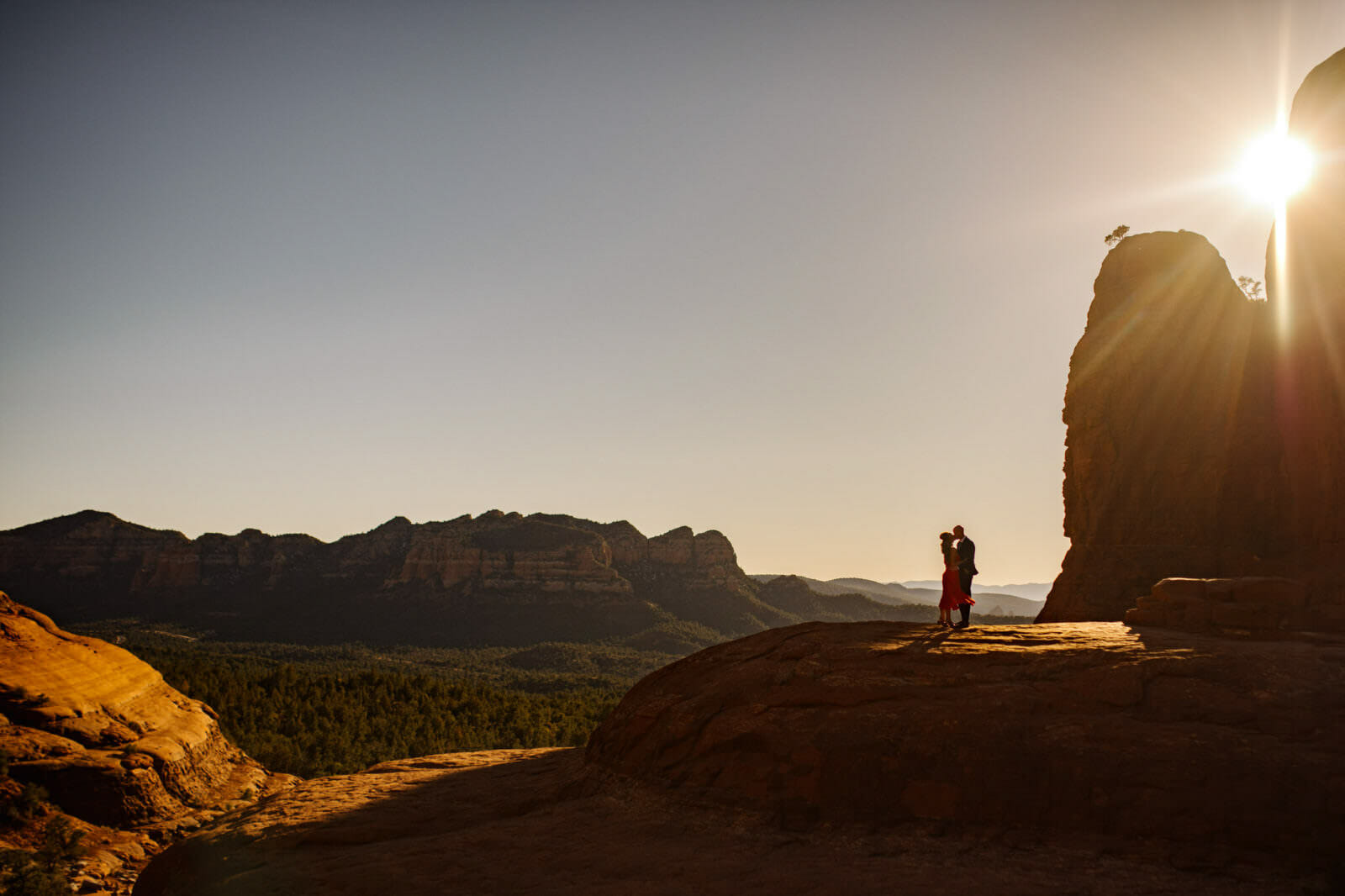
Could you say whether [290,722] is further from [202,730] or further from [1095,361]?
[1095,361]

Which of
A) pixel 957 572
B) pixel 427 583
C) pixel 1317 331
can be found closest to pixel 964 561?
pixel 957 572

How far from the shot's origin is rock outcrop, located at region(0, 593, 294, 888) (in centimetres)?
2158

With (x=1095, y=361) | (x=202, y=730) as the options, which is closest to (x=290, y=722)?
(x=202, y=730)

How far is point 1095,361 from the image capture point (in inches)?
1511

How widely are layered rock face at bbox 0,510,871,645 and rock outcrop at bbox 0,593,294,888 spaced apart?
112 meters

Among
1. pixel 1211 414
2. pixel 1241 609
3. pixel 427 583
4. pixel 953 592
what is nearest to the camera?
pixel 1241 609

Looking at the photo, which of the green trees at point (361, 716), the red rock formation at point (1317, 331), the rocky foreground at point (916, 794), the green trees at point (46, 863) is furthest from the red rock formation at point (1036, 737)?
the green trees at point (361, 716)

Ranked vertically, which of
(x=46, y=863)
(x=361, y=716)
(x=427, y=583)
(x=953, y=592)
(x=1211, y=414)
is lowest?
(x=361, y=716)

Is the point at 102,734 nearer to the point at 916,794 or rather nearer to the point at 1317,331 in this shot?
the point at 916,794

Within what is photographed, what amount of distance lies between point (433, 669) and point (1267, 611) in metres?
99.5

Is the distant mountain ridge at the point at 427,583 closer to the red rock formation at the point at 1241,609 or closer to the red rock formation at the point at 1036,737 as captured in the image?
the red rock formation at the point at 1241,609

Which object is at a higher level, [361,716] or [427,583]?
[427,583]

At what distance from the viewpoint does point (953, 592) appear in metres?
19.5

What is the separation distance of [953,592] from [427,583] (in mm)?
159066
